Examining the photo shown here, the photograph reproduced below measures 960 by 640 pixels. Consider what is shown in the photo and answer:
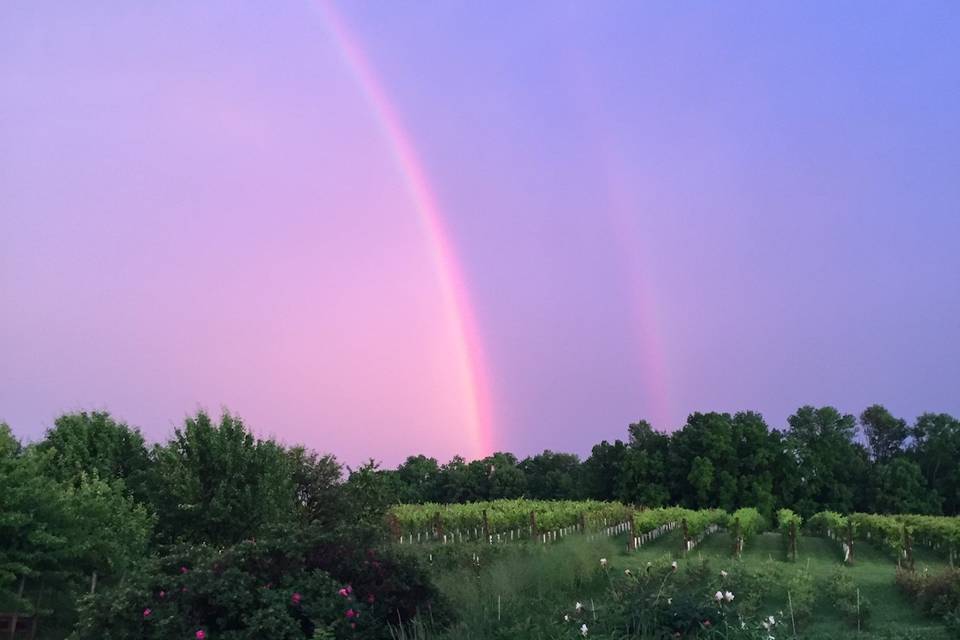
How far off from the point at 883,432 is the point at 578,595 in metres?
75.3

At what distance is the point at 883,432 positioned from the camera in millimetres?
81875

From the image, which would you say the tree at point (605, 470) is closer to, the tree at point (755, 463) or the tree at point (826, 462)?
the tree at point (755, 463)

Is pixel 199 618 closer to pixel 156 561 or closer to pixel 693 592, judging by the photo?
pixel 156 561

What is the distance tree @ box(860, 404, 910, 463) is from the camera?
80.6m

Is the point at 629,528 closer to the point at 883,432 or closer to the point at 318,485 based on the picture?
the point at 318,485

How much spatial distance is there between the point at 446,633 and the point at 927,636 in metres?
6.21

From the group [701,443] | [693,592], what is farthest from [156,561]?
[701,443]

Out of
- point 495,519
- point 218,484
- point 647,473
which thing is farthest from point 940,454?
point 218,484

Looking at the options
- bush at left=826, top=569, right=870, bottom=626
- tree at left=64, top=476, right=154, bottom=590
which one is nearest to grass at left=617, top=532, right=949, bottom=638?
bush at left=826, top=569, right=870, bottom=626

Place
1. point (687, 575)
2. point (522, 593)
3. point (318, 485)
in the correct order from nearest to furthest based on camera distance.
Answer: point (687, 575) → point (522, 593) → point (318, 485)

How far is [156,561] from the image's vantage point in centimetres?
962

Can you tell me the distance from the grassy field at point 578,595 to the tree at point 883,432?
64547 mm

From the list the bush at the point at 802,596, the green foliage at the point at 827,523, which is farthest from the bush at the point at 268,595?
the green foliage at the point at 827,523

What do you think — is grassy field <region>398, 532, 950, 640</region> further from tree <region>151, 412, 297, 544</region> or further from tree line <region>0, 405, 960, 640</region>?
tree <region>151, 412, 297, 544</region>
